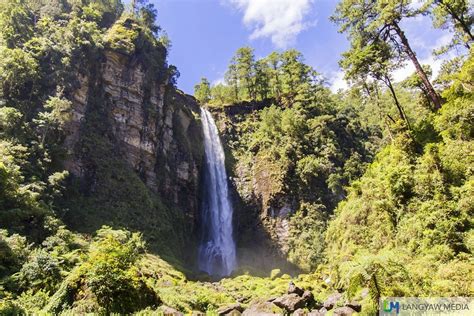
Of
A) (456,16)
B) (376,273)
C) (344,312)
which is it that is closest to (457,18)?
(456,16)

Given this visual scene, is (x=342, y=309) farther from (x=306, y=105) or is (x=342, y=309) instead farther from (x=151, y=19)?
(x=151, y=19)

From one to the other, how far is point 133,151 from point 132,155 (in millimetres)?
477

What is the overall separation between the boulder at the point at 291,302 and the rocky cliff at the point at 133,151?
56.4 ft

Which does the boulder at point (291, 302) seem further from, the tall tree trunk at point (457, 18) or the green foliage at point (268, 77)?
the green foliage at point (268, 77)

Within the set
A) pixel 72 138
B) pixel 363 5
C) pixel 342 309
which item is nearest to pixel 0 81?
pixel 72 138

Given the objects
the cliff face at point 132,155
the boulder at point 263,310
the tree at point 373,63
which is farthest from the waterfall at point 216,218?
the tree at point 373,63

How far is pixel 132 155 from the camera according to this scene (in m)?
35.9

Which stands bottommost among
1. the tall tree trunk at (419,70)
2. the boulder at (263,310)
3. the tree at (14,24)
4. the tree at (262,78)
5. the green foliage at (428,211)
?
the boulder at (263,310)

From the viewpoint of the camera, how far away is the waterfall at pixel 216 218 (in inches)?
1416

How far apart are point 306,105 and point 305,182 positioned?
14.9 m

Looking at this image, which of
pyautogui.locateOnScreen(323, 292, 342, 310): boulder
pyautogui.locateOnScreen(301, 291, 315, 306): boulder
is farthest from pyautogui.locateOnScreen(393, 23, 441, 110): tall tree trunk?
pyautogui.locateOnScreen(301, 291, 315, 306): boulder

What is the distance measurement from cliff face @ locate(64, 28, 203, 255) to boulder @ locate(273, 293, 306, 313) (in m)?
17.3

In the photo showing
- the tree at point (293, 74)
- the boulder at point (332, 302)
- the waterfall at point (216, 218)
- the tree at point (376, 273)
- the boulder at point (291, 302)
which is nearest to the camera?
the tree at point (376, 273)

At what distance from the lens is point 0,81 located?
96.4 feet
